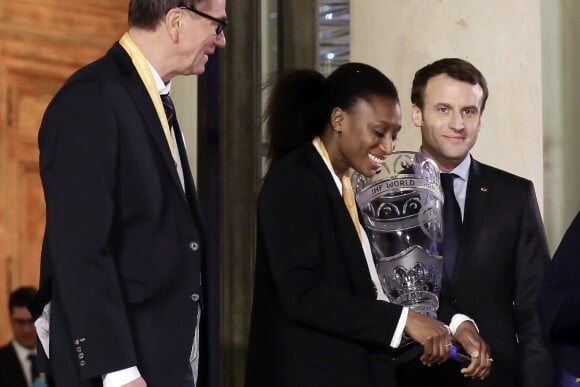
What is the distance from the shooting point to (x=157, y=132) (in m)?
2.92

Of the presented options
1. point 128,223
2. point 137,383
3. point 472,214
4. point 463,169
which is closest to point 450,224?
point 472,214

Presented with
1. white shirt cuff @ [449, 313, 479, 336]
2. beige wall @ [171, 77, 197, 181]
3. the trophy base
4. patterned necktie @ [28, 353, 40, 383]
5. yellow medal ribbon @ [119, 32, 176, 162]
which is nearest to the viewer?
yellow medal ribbon @ [119, 32, 176, 162]

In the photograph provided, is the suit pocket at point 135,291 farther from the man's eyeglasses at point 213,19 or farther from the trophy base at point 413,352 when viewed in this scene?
the trophy base at point 413,352

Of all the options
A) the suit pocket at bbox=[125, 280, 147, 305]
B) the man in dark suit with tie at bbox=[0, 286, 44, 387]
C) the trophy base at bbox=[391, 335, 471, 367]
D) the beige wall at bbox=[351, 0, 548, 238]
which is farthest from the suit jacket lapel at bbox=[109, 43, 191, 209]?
the man in dark suit with tie at bbox=[0, 286, 44, 387]

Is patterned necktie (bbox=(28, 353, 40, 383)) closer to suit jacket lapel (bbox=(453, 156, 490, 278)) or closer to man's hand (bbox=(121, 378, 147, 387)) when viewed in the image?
suit jacket lapel (bbox=(453, 156, 490, 278))

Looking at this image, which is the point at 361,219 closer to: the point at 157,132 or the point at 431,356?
the point at 431,356

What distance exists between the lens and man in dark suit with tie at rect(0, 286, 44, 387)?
541cm

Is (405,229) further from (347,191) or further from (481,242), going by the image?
(481,242)

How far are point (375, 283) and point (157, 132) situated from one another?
2.54 feet

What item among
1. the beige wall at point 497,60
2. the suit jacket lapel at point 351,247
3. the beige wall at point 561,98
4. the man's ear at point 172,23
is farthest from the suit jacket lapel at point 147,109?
the beige wall at point 561,98

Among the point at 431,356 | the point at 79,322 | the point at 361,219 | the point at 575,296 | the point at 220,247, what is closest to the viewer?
the point at 575,296

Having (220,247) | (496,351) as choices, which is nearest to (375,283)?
(496,351)

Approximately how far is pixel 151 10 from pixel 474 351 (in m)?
1.16

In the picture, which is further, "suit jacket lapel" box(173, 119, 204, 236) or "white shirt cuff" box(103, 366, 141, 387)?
"suit jacket lapel" box(173, 119, 204, 236)
